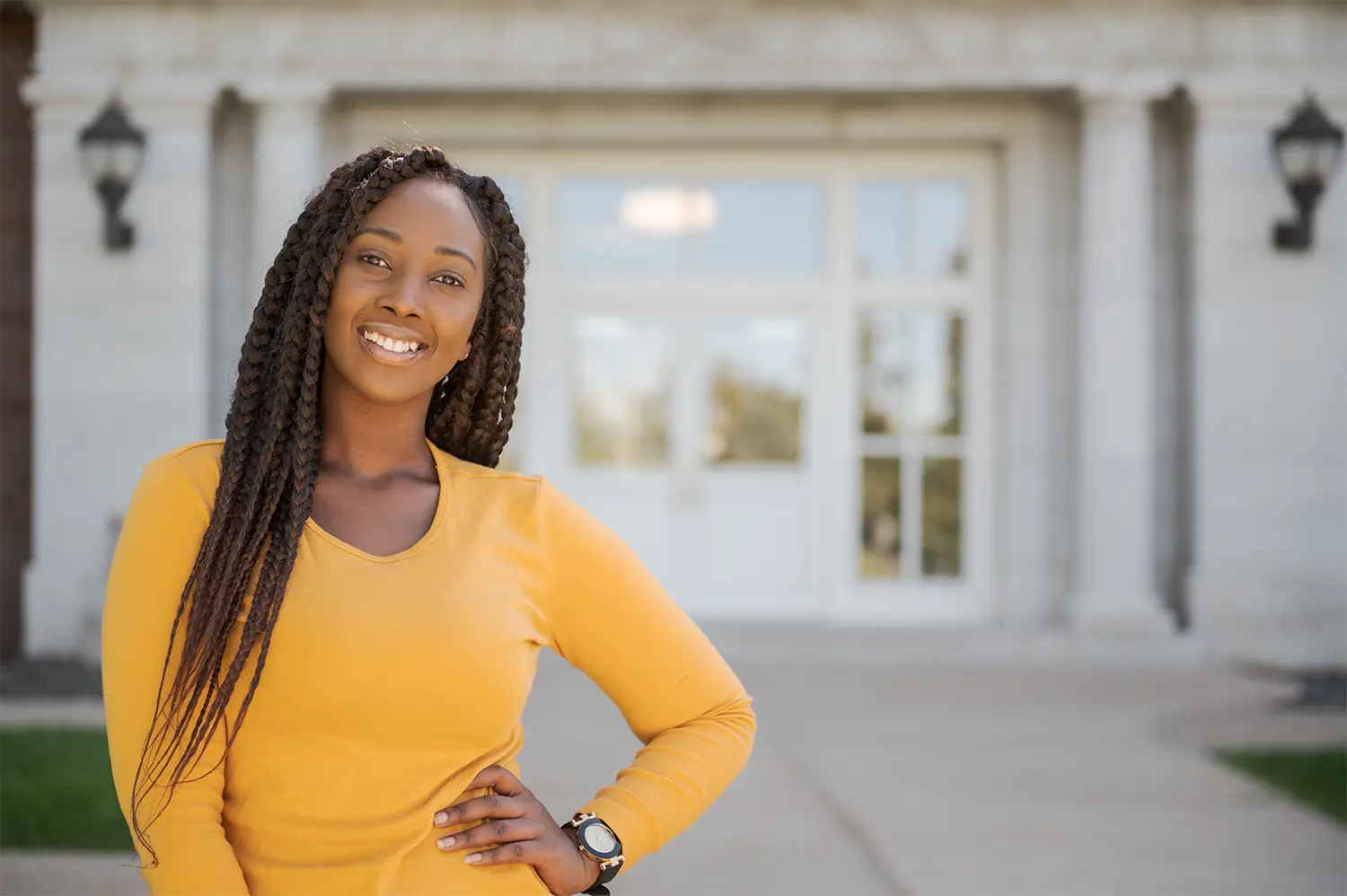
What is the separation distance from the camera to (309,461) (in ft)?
5.59

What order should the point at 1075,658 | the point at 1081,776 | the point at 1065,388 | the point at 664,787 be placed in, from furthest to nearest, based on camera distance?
the point at 1065,388 < the point at 1075,658 < the point at 1081,776 < the point at 664,787

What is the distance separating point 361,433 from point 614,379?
7994 mm

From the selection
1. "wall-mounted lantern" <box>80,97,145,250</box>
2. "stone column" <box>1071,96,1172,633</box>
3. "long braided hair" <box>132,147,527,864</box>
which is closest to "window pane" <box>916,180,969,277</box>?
"stone column" <box>1071,96,1172,633</box>

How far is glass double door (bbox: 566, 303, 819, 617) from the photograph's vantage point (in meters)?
9.70

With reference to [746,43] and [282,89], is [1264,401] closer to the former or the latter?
[746,43]

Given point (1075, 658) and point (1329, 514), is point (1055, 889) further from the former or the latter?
point (1329, 514)

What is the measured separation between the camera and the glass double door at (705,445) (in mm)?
9703

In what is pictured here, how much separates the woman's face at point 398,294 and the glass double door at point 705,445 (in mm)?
7902

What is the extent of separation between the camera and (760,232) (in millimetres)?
9781

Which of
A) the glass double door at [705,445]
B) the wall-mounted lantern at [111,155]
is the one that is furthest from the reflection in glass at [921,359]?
the wall-mounted lantern at [111,155]

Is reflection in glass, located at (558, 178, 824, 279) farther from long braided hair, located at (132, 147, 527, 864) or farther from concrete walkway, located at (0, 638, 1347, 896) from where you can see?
long braided hair, located at (132, 147, 527, 864)

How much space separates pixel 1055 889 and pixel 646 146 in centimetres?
684

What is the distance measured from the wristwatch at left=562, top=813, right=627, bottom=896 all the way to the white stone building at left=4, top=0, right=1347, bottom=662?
7.21 meters

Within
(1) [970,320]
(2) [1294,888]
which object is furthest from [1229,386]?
(2) [1294,888]
